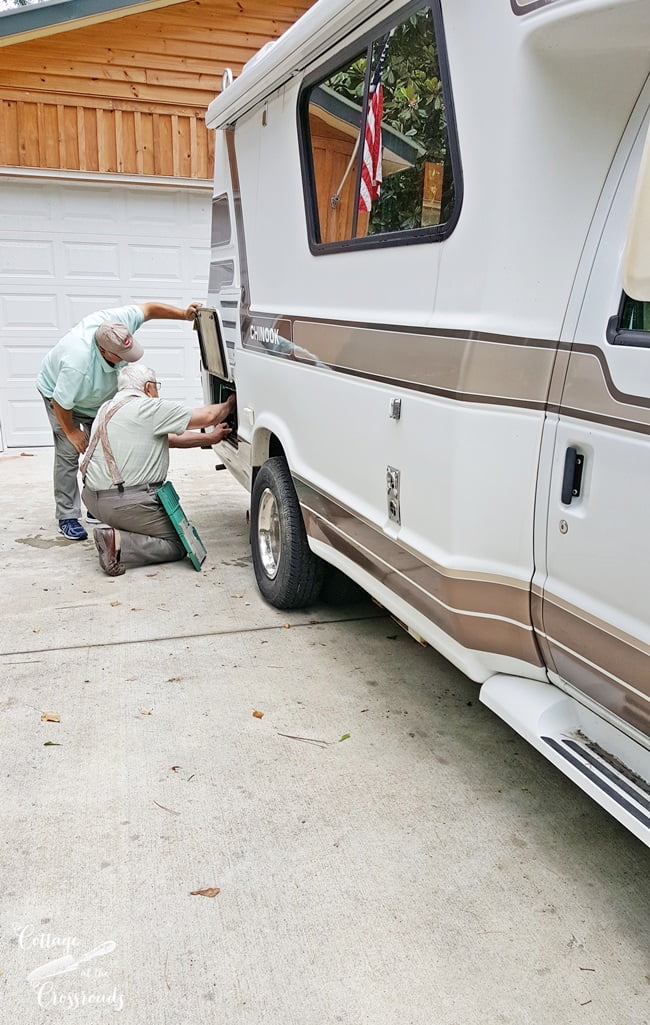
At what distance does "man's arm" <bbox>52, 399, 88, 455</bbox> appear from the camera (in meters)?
5.90

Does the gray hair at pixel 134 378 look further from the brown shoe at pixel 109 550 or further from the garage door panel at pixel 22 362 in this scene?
the garage door panel at pixel 22 362

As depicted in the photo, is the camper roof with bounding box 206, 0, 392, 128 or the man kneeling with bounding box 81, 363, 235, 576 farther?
the man kneeling with bounding box 81, 363, 235, 576

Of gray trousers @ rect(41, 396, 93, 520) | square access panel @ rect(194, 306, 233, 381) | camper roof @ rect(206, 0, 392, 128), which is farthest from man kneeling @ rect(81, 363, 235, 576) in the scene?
camper roof @ rect(206, 0, 392, 128)

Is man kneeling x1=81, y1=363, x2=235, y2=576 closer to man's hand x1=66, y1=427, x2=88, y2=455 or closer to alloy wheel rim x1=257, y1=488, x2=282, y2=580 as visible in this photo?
man's hand x1=66, y1=427, x2=88, y2=455

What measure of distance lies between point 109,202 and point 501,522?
794 cm

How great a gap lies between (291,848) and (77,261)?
790 cm

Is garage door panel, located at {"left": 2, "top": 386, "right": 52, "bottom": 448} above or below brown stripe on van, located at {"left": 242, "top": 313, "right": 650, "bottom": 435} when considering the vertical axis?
below

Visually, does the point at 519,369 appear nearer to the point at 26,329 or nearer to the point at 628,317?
the point at 628,317

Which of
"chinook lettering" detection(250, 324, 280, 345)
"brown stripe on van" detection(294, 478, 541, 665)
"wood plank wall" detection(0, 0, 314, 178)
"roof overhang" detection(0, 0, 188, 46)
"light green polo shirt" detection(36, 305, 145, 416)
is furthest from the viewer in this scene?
"wood plank wall" detection(0, 0, 314, 178)

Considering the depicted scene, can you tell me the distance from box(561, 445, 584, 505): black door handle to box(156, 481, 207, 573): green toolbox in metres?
3.40

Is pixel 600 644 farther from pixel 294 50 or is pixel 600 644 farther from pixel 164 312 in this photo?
pixel 164 312

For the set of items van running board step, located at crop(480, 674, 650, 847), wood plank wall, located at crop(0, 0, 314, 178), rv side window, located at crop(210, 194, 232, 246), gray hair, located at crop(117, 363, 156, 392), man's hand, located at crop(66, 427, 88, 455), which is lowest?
van running board step, located at crop(480, 674, 650, 847)

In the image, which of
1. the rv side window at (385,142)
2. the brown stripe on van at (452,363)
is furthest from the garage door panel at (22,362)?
the brown stripe on van at (452,363)

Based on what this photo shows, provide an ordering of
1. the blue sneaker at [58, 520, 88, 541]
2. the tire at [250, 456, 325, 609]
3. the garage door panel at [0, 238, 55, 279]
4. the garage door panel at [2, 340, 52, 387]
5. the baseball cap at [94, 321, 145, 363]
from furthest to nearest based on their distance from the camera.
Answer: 1. the garage door panel at [2, 340, 52, 387]
2. the garage door panel at [0, 238, 55, 279]
3. the blue sneaker at [58, 520, 88, 541]
4. the baseball cap at [94, 321, 145, 363]
5. the tire at [250, 456, 325, 609]
